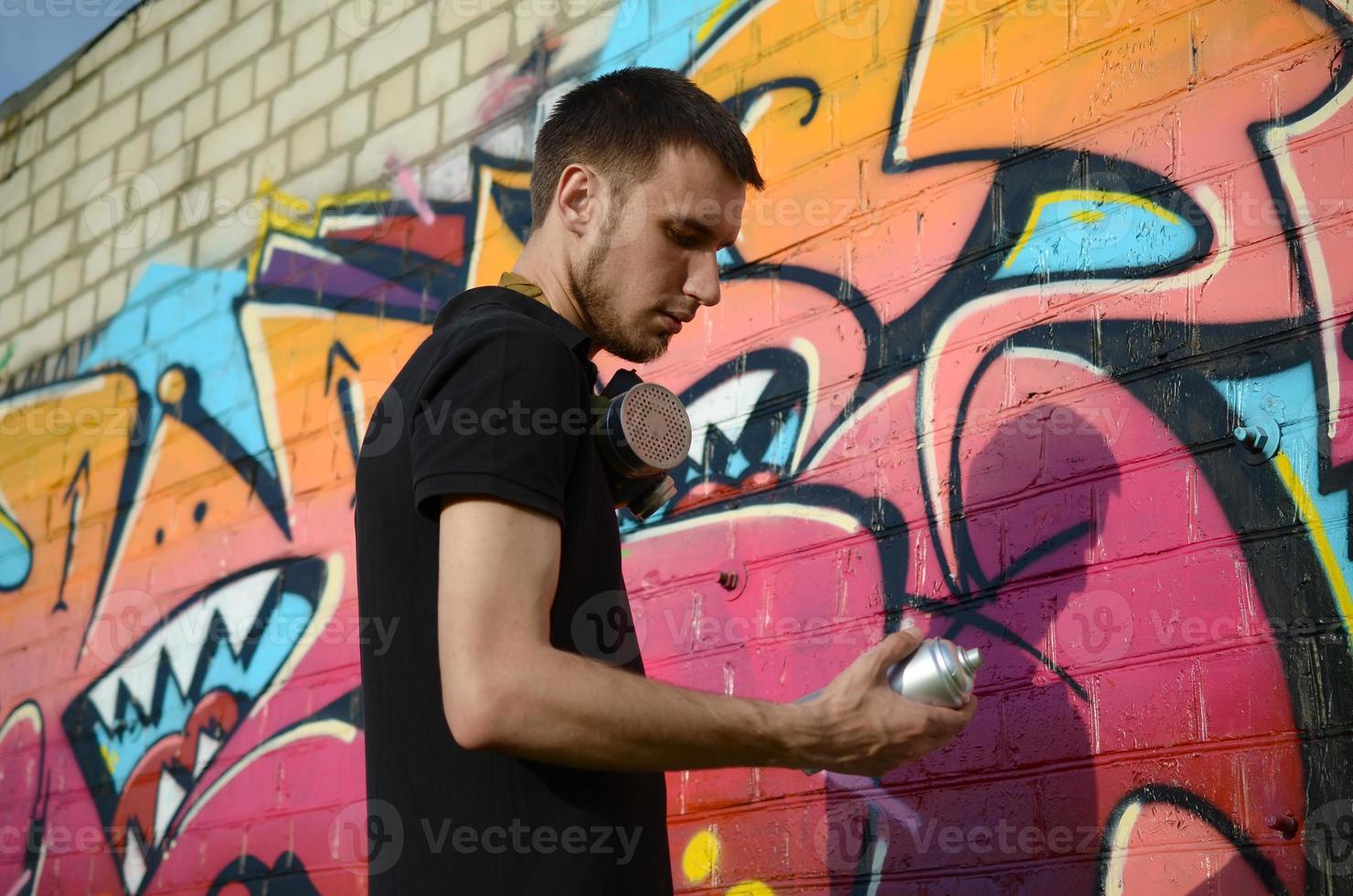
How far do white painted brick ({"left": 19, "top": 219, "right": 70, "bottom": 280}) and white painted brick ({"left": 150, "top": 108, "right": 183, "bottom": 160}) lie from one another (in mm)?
658

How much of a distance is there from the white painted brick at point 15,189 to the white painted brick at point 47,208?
17cm

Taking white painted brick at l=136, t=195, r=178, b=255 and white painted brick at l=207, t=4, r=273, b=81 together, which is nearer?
white painted brick at l=207, t=4, r=273, b=81

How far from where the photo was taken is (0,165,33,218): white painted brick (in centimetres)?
695

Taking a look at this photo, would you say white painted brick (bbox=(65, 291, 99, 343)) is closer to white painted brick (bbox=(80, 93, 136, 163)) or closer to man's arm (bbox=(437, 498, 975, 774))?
white painted brick (bbox=(80, 93, 136, 163))

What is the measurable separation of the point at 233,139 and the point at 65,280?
1280mm

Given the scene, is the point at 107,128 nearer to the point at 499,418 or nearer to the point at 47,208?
the point at 47,208

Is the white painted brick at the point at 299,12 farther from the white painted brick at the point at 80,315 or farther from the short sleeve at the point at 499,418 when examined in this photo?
the short sleeve at the point at 499,418

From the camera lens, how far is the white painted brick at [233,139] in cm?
569

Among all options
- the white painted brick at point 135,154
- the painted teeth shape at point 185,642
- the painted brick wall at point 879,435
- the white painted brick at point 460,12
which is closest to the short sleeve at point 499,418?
the painted brick wall at point 879,435

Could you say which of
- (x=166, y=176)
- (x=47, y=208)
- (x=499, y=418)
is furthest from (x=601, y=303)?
(x=47, y=208)

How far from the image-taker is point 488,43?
187 inches

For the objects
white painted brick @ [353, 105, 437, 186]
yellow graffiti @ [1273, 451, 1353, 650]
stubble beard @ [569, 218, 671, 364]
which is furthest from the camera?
white painted brick @ [353, 105, 437, 186]

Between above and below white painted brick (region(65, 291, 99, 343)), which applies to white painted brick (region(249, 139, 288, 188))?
above

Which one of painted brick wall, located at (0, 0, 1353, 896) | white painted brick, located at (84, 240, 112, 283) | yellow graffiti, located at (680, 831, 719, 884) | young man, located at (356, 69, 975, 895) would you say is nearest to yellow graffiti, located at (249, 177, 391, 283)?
painted brick wall, located at (0, 0, 1353, 896)
